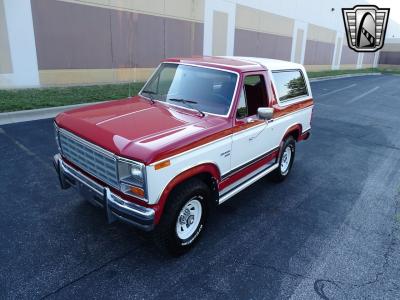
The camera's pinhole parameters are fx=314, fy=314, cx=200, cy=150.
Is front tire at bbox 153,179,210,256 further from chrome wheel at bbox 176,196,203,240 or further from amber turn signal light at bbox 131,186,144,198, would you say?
amber turn signal light at bbox 131,186,144,198

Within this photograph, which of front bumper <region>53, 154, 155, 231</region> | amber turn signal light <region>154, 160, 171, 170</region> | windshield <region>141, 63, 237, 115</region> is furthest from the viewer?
windshield <region>141, 63, 237, 115</region>

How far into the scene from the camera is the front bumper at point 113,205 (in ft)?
10.5

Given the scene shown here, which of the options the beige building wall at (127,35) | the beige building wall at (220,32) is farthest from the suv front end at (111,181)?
the beige building wall at (220,32)

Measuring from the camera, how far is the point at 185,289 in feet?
10.7

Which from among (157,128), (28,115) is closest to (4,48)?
(28,115)

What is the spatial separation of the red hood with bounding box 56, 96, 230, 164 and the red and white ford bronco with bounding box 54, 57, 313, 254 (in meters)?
0.01

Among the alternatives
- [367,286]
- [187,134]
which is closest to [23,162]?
[187,134]

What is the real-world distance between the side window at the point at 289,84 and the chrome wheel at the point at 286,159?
1029 mm

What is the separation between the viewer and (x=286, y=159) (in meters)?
6.16

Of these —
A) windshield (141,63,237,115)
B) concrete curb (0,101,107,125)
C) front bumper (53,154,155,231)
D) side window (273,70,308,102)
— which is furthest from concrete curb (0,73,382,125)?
side window (273,70,308,102)

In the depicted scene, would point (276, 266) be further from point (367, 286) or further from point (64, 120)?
point (64, 120)

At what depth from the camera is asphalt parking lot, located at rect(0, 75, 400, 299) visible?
3305mm

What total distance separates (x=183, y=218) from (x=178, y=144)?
1.02 meters

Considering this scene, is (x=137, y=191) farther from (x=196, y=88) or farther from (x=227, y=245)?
(x=196, y=88)
